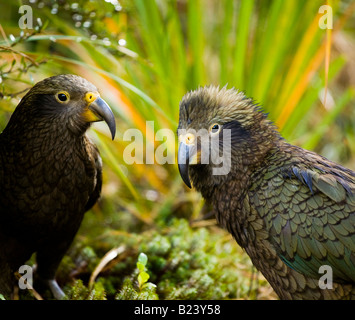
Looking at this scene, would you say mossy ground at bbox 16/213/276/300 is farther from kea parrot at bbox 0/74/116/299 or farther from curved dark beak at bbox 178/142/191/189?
curved dark beak at bbox 178/142/191/189

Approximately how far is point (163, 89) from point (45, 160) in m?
1.84

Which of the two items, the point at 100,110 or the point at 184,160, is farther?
the point at 100,110

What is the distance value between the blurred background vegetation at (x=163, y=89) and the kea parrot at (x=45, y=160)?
0.61 meters

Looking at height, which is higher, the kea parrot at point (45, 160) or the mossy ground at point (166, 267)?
the kea parrot at point (45, 160)

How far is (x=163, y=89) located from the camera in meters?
4.18

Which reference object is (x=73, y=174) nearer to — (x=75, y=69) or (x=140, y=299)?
(x=140, y=299)

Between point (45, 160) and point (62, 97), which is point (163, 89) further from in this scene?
point (45, 160)

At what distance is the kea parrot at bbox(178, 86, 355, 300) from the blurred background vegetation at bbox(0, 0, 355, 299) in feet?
2.67

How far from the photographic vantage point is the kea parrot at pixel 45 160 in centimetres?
254

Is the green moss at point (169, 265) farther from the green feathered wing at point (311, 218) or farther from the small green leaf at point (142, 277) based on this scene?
the green feathered wing at point (311, 218)

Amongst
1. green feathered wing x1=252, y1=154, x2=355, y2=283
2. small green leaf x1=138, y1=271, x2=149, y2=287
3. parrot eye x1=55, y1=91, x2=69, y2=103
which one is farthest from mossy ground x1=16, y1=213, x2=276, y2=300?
parrot eye x1=55, y1=91, x2=69, y2=103

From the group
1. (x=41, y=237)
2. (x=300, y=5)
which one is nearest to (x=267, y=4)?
(x=300, y=5)

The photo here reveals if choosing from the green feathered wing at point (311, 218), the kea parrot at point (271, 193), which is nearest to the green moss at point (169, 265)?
the kea parrot at point (271, 193)

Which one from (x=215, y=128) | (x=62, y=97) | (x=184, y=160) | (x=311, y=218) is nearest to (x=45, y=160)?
(x=62, y=97)
